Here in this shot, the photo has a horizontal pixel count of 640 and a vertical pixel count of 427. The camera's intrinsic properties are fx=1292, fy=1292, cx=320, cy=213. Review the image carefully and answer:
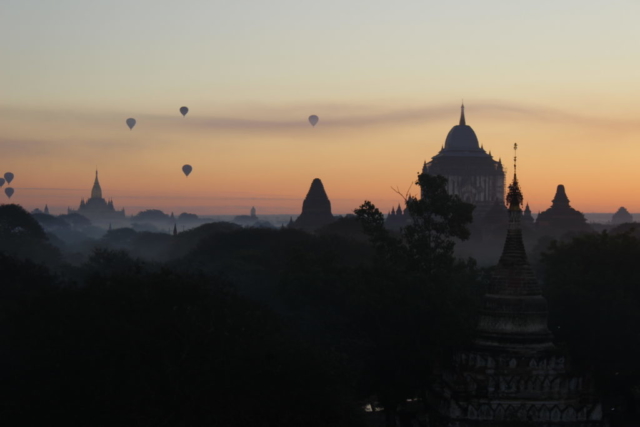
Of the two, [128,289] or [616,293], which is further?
[616,293]

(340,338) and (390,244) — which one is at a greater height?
(390,244)

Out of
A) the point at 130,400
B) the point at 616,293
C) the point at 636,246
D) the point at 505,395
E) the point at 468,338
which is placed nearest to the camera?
the point at 130,400

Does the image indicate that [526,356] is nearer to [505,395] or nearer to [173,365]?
[505,395]

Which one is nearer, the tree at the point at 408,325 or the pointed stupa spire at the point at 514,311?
the pointed stupa spire at the point at 514,311

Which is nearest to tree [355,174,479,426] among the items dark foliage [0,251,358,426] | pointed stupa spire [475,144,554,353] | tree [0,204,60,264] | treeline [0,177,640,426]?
treeline [0,177,640,426]

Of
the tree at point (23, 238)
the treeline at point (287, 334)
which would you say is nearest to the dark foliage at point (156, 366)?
the treeline at point (287, 334)

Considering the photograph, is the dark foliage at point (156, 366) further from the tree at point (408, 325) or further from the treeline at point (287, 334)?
the tree at point (408, 325)

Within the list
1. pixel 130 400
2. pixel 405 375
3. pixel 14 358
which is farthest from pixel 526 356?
pixel 14 358
